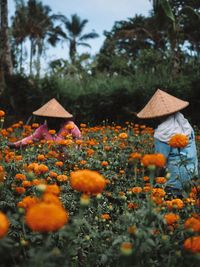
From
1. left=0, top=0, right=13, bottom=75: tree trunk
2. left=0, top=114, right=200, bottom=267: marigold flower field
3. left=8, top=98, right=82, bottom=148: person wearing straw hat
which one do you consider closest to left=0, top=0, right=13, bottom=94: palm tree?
left=0, top=0, right=13, bottom=75: tree trunk

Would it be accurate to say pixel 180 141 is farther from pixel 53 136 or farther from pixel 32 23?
pixel 32 23

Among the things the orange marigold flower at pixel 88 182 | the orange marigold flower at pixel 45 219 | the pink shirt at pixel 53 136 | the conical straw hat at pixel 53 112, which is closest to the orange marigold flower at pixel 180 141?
the orange marigold flower at pixel 88 182

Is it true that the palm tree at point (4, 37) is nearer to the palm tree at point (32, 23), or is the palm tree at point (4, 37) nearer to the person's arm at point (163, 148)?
the person's arm at point (163, 148)

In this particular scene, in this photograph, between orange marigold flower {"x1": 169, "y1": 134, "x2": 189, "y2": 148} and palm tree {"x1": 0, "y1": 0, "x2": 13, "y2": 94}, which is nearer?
orange marigold flower {"x1": 169, "y1": 134, "x2": 189, "y2": 148}

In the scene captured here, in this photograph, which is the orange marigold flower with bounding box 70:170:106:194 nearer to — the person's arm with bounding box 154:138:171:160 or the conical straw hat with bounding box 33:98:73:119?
the person's arm with bounding box 154:138:171:160

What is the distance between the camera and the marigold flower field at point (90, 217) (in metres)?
1.37

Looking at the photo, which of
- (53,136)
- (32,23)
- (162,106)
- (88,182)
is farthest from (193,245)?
(32,23)

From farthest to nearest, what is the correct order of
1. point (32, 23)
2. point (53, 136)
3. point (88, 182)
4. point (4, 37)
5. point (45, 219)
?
1. point (32, 23)
2. point (4, 37)
3. point (53, 136)
4. point (88, 182)
5. point (45, 219)

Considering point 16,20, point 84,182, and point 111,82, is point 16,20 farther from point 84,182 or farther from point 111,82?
point 84,182

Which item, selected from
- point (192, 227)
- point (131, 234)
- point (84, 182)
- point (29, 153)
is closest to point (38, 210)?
point (84, 182)

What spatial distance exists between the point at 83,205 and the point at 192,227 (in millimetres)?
475

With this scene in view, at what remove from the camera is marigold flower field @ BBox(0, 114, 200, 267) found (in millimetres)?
1368

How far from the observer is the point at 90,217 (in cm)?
266

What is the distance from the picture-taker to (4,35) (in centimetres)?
1141
